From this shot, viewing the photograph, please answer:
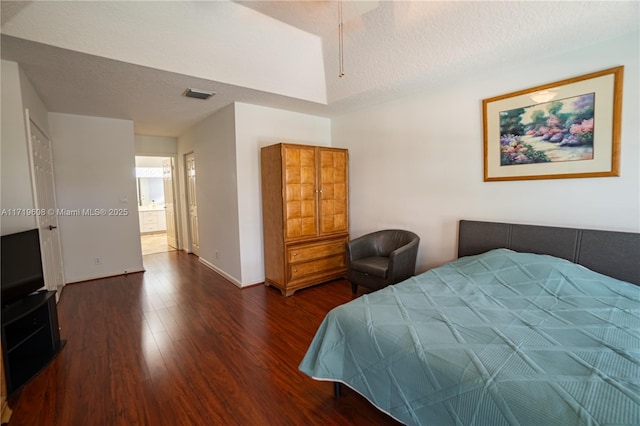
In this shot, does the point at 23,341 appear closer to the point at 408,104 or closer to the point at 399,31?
the point at 399,31

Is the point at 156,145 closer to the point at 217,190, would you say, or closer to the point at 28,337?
the point at 217,190

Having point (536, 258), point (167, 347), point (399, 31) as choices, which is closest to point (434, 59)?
point (399, 31)

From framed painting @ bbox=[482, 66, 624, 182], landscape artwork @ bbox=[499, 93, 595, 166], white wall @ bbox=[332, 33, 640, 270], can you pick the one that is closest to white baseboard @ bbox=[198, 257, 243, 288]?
white wall @ bbox=[332, 33, 640, 270]

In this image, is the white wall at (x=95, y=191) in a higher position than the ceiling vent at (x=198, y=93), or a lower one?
lower


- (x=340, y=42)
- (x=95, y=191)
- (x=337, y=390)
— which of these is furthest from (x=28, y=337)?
(x=340, y=42)

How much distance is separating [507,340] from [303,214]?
8.67 feet

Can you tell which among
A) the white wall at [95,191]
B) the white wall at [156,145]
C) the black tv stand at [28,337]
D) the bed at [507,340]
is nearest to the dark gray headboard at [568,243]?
the bed at [507,340]

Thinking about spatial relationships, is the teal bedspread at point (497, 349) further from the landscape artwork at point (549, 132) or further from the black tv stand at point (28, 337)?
the black tv stand at point (28, 337)

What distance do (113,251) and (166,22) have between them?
3698mm

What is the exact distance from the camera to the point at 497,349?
4.57ft

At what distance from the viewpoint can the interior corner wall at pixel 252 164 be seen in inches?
150

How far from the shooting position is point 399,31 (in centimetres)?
265

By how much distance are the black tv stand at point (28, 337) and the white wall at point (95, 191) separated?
2267 mm

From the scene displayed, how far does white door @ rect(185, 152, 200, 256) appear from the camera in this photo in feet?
18.7
